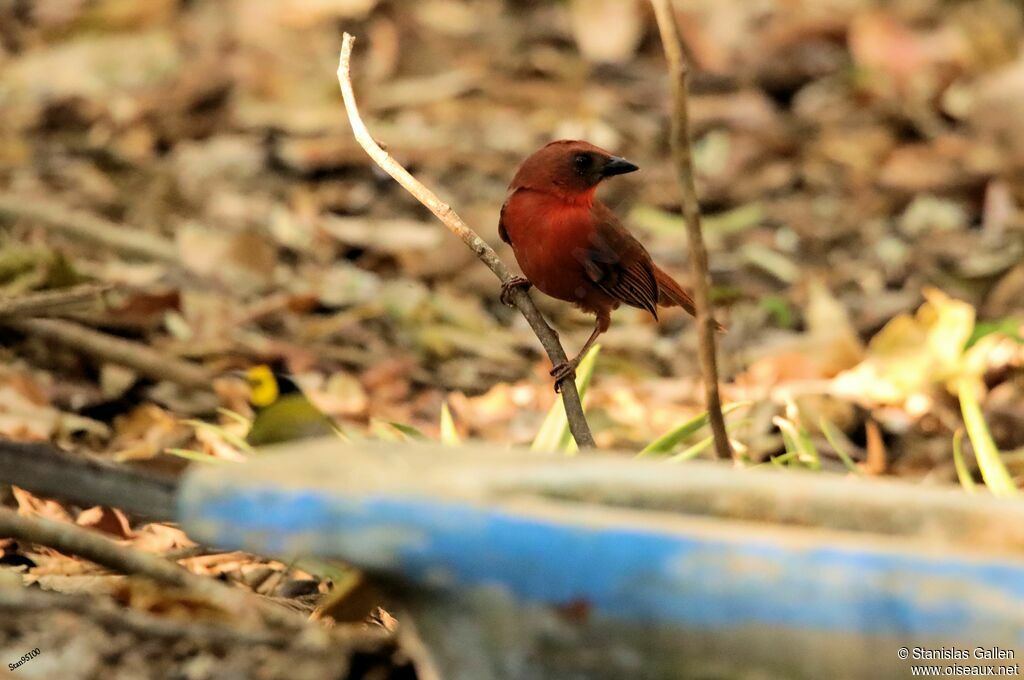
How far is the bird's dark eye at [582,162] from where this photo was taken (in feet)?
10.8

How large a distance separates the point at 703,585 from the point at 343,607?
83 cm

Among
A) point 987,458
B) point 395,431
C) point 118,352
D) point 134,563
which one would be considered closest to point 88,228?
point 118,352

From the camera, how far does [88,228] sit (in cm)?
506

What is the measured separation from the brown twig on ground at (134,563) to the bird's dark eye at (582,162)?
1.38 metres

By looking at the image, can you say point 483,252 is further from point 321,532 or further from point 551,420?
point 321,532

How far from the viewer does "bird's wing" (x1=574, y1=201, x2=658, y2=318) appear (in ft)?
10.6

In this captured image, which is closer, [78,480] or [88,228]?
[78,480]

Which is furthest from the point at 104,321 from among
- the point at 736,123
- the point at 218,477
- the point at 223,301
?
the point at 736,123

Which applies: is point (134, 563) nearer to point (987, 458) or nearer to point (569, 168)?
point (569, 168)

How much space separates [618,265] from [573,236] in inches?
5.0

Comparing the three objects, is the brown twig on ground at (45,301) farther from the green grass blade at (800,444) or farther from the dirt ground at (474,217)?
the green grass blade at (800,444)

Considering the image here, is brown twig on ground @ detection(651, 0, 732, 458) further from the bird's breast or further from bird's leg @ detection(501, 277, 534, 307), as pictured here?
the bird's breast

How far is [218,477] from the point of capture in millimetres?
1430

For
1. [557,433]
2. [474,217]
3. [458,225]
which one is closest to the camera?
[458,225]
